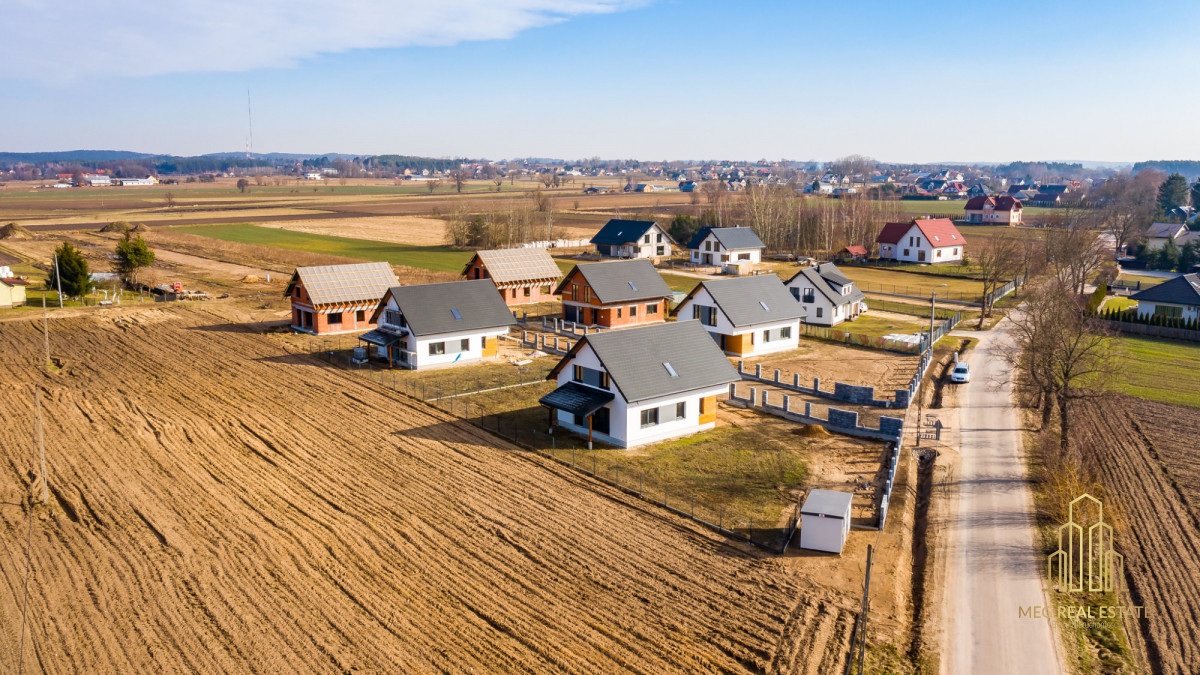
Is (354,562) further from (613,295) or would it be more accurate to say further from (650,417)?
(613,295)

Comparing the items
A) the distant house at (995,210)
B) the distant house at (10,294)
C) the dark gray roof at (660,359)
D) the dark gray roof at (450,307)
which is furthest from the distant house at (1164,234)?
the distant house at (10,294)

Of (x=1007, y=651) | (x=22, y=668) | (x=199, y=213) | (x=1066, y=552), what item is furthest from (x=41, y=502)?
(x=199, y=213)

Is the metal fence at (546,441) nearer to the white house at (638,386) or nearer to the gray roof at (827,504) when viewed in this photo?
the gray roof at (827,504)

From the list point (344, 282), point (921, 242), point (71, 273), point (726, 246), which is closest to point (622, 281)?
point (344, 282)

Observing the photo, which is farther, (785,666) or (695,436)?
(695,436)

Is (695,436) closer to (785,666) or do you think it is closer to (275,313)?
(785,666)

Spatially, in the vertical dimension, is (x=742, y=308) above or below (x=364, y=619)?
Answer: above
